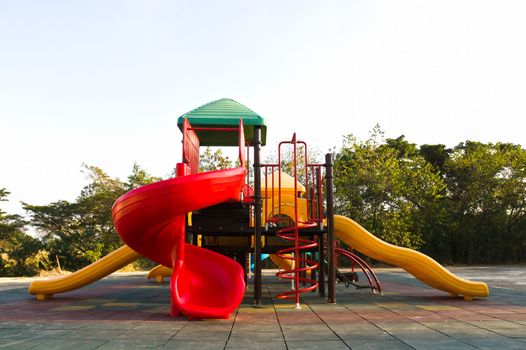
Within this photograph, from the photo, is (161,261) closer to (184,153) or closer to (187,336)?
(184,153)

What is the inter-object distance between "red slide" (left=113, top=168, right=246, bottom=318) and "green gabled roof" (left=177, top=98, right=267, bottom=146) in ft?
13.0

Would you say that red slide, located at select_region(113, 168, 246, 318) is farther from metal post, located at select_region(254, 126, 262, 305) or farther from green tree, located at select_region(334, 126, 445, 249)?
green tree, located at select_region(334, 126, 445, 249)

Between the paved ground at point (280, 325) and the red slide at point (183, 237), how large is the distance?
380 millimetres

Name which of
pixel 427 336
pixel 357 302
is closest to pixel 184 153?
pixel 357 302

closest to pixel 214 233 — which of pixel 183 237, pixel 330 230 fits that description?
pixel 183 237

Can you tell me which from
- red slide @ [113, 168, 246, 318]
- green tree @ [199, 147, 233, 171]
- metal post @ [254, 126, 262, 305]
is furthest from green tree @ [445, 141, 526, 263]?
red slide @ [113, 168, 246, 318]

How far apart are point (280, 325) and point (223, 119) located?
609 centimetres

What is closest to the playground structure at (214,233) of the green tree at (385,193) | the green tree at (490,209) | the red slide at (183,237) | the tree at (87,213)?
the red slide at (183,237)

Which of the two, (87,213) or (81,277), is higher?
(87,213)

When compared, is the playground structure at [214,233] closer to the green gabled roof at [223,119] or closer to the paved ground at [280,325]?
the green gabled roof at [223,119]

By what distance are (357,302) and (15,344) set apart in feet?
19.4

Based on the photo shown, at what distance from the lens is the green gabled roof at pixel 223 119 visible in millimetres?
10484

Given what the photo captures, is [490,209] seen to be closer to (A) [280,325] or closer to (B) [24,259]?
(A) [280,325]

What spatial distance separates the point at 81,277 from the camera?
9438 mm
